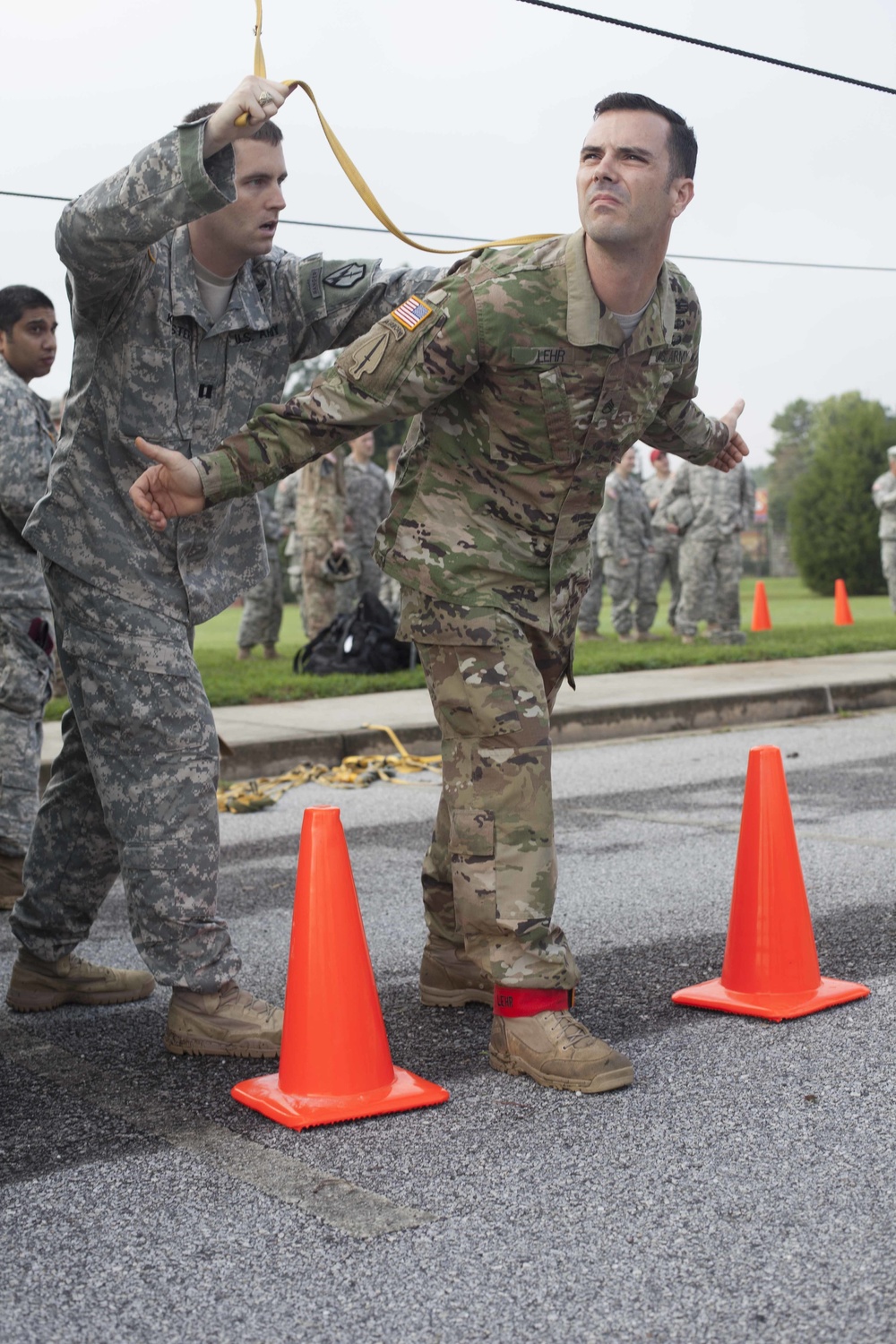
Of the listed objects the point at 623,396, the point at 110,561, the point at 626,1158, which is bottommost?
the point at 626,1158

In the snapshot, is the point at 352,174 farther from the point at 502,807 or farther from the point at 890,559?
the point at 890,559

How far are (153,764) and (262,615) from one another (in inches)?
471

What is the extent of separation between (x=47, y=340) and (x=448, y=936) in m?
3.04

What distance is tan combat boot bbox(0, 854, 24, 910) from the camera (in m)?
5.38

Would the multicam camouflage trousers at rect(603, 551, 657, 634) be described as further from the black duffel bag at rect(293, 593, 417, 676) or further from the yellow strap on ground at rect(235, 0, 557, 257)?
the yellow strap on ground at rect(235, 0, 557, 257)

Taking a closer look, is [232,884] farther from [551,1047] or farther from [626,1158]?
[626,1158]

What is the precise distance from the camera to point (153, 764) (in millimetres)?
3537

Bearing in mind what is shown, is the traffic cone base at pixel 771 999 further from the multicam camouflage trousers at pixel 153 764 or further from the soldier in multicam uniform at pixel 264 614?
the soldier in multicam uniform at pixel 264 614

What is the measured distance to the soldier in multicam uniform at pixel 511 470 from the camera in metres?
3.32

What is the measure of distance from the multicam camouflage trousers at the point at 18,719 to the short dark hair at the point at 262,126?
2.32m

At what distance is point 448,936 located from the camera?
390 cm

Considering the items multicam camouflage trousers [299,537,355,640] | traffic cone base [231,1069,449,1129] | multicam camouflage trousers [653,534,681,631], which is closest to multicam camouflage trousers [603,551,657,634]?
multicam camouflage trousers [653,534,681,631]

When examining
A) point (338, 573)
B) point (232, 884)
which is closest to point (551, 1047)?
point (232, 884)

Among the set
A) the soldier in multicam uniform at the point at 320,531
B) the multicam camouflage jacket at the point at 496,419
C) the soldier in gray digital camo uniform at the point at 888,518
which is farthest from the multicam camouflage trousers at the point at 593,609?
the multicam camouflage jacket at the point at 496,419
